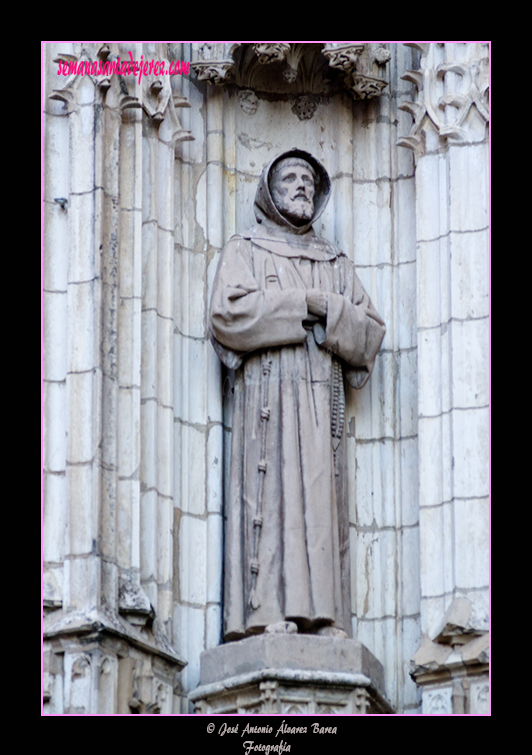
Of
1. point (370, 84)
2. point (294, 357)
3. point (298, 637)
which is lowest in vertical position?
point (298, 637)

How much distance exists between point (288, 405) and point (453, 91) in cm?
199

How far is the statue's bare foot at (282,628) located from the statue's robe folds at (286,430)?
0.25 ft

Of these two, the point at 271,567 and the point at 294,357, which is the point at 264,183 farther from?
the point at 271,567

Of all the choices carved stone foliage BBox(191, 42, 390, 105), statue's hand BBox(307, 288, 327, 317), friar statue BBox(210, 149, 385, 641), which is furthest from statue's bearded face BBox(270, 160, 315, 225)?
carved stone foliage BBox(191, 42, 390, 105)

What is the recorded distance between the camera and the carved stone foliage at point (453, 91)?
11656mm

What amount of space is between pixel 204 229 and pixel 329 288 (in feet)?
2.87

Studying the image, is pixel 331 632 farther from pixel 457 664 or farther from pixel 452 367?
pixel 452 367

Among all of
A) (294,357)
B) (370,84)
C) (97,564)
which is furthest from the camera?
(370,84)

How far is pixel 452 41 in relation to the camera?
11672 mm

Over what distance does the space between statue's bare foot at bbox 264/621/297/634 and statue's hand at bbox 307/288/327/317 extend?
1.63 meters

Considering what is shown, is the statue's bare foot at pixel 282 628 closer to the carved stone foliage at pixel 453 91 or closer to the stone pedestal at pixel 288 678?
the stone pedestal at pixel 288 678

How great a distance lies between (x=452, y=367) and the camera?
11.3 meters

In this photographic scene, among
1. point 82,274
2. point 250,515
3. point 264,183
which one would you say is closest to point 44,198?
point 82,274

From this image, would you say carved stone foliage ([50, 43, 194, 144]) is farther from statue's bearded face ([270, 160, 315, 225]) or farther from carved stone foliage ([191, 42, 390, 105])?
statue's bearded face ([270, 160, 315, 225])
